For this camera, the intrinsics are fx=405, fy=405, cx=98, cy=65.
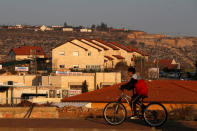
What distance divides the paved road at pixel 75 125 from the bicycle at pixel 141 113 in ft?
0.58

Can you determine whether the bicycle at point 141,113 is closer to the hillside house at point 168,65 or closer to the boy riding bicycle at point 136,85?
the boy riding bicycle at point 136,85

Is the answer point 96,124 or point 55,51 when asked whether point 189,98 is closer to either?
point 96,124

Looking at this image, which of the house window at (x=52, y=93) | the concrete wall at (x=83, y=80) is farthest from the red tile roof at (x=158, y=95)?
the concrete wall at (x=83, y=80)

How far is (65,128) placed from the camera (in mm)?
A: 10312

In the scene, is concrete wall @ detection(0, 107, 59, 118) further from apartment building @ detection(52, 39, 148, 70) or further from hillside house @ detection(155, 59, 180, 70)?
hillside house @ detection(155, 59, 180, 70)

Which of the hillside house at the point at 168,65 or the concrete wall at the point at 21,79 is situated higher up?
the hillside house at the point at 168,65

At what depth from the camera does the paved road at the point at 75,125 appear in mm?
10336

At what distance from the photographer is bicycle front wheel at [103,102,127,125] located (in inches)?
423

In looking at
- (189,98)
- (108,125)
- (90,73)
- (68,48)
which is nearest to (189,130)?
(108,125)

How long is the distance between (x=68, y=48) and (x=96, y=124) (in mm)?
64046

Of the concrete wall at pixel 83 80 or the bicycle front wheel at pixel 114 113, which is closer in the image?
the bicycle front wheel at pixel 114 113

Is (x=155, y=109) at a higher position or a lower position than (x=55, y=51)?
lower

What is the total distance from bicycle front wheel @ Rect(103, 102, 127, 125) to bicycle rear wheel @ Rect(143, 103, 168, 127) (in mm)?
619

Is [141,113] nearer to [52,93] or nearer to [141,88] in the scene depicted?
[141,88]
